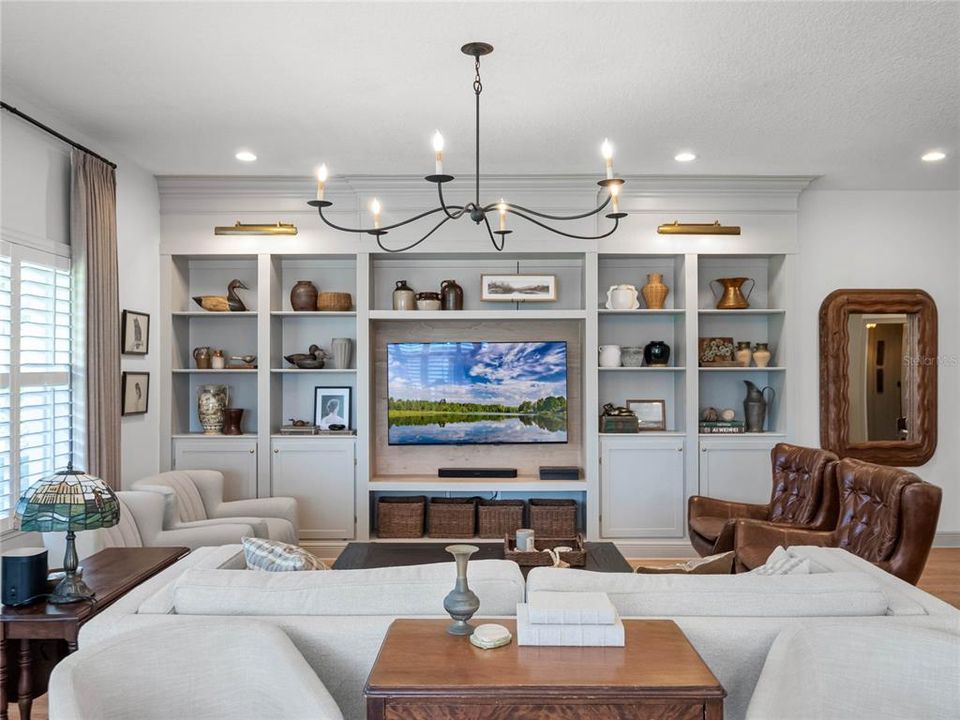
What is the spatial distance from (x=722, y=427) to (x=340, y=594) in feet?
13.2

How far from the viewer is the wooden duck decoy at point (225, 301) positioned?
212 inches

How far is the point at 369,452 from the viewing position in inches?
212

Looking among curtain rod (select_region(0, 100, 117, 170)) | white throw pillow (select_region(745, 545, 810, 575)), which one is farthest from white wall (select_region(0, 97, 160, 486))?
white throw pillow (select_region(745, 545, 810, 575))

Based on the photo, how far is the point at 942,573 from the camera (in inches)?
194

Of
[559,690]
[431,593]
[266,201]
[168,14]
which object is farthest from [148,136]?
[559,690]

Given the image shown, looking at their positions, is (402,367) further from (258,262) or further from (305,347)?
(258,262)

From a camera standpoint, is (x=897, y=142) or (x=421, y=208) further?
(x=421, y=208)

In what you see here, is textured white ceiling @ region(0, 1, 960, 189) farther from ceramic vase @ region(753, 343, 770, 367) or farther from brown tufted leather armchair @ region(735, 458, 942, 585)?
brown tufted leather armchair @ region(735, 458, 942, 585)

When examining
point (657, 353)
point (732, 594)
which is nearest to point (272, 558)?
point (732, 594)

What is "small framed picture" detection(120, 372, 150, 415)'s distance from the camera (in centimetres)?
470

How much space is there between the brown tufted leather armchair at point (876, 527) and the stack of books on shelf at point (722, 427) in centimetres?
150

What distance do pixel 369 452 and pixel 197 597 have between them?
10.8 feet

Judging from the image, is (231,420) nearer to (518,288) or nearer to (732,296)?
(518,288)

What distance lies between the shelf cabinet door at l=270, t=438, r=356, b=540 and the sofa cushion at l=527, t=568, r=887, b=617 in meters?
3.38
